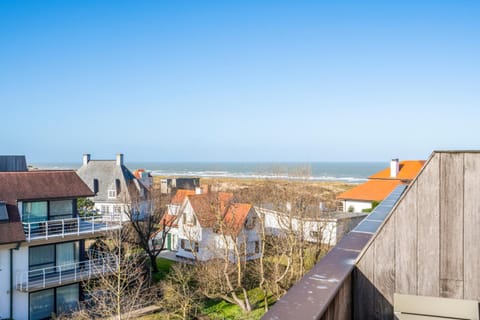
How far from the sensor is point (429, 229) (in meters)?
→ 2.60

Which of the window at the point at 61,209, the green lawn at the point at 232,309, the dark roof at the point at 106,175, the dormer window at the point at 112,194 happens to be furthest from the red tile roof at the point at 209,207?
the dormer window at the point at 112,194

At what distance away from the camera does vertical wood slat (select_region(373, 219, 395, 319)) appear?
2670mm

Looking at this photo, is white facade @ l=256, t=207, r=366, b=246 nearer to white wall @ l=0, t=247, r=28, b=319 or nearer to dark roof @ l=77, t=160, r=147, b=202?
white wall @ l=0, t=247, r=28, b=319

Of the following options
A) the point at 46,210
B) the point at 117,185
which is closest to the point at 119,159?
the point at 117,185

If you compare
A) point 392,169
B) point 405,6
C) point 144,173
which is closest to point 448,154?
point 405,6

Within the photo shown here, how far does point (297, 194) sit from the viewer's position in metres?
22.5

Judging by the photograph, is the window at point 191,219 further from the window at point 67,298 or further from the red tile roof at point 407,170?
the red tile roof at point 407,170

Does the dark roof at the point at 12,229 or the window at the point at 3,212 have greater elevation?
the window at the point at 3,212

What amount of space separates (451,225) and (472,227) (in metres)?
0.12

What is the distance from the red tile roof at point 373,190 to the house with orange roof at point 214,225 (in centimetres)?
1247

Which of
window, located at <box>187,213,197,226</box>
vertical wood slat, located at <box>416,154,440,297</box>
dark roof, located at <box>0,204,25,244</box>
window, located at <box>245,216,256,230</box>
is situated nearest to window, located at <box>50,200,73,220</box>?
dark roof, located at <box>0,204,25,244</box>

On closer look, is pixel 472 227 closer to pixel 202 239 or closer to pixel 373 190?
pixel 202 239

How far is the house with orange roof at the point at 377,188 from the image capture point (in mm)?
32344

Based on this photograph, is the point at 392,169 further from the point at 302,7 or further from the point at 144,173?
the point at 144,173
